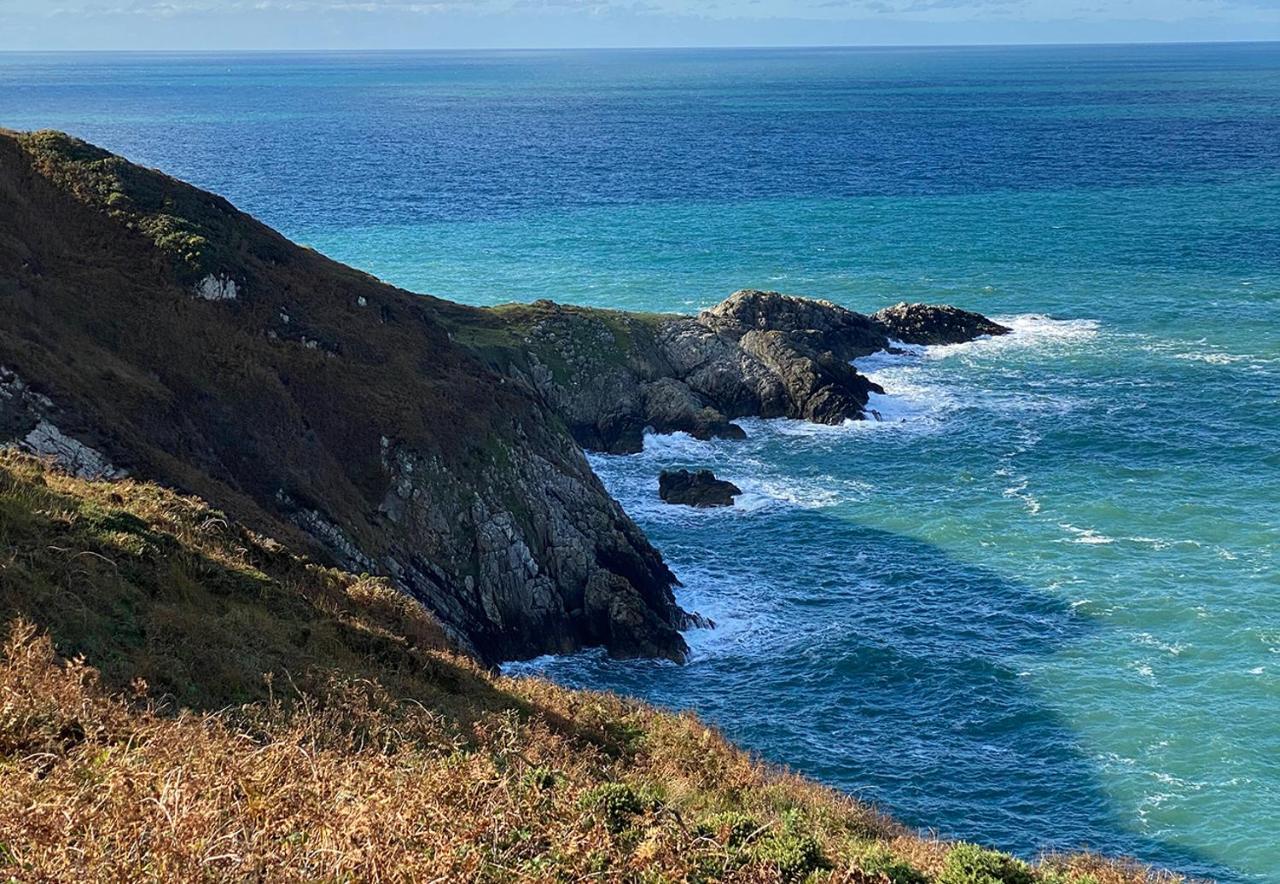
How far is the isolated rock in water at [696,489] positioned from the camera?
58594 mm

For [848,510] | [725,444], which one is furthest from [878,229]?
[848,510]

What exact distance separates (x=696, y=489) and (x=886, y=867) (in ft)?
135

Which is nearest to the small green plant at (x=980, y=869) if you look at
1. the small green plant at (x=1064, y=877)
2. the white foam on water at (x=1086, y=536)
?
the small green plant at (x=1064, y=877)

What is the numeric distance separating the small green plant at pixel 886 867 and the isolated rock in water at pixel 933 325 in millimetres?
70447

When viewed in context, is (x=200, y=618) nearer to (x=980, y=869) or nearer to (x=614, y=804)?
(x=614, y=804)

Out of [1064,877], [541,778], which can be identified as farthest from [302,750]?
[1064,877]

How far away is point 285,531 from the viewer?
34.8 metres

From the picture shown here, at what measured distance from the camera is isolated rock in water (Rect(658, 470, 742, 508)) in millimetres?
58594

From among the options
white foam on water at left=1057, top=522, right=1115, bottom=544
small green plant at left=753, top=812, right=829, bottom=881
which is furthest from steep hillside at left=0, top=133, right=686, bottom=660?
small green plant at left=753, top=812, right=829, bottom=881

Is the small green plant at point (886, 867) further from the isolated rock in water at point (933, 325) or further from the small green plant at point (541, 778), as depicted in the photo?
the isolated rock in water at point (933, 325)

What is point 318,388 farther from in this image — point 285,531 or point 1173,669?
point 1173,669

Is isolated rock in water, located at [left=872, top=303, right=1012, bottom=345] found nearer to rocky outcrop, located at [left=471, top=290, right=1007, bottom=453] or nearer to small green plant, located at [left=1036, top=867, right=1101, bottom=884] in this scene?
rocky outcrop, located at [left=471, top=290, right=1007, bottom=453]

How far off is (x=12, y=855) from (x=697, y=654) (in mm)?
34222

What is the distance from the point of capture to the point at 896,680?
41.6 metres
